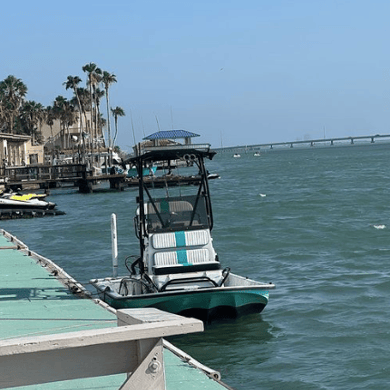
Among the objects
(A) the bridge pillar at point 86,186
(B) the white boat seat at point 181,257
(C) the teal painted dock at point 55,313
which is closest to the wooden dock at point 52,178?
(A) the bridge pillar at point 86,186

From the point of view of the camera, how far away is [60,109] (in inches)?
4872

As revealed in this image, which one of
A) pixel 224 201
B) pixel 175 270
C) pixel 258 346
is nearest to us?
pixel 258 346

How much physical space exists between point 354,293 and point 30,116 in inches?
4521

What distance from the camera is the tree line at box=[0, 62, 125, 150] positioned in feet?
374

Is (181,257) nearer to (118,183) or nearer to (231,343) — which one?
(231,343)

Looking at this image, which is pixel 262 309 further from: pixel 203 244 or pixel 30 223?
pixel 30 223

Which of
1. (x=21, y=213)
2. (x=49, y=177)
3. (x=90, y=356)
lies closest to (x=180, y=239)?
(x=90, y=356)

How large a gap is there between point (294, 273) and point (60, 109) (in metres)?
106

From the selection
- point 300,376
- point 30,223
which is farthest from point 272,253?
point 30,223

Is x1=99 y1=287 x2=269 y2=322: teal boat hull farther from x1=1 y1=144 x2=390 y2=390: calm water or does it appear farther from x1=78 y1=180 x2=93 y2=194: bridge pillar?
x1=78 y1=180 x2=93 y2=194: bridge pillar

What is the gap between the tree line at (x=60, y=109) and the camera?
113875 mm

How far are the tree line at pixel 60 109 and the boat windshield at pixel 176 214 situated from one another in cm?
9308

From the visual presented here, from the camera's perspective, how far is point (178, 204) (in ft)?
51.9

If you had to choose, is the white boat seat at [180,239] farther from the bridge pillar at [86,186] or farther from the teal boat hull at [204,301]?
the bridge pillar at [86,186]
